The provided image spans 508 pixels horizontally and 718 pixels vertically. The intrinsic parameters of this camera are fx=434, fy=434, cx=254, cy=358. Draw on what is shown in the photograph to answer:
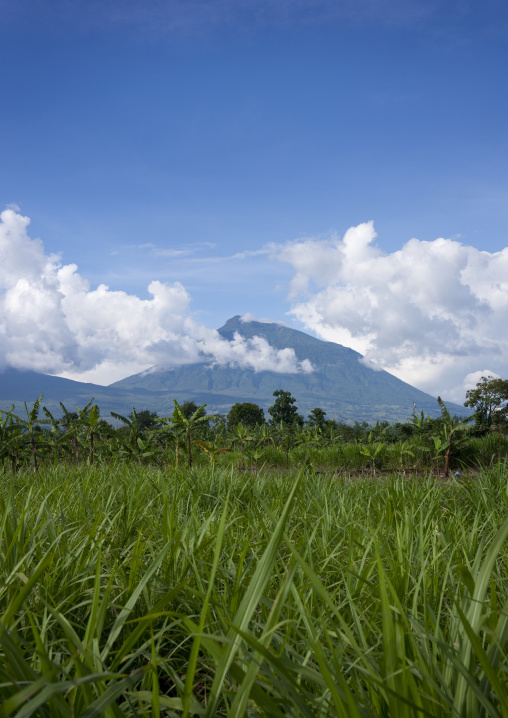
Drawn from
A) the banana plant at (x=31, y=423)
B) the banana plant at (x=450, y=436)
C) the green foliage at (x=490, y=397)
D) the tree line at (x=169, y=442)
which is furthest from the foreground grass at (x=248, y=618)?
the green foliage at (x=490, y=397)

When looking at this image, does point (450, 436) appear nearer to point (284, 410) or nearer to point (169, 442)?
point (169, 442)

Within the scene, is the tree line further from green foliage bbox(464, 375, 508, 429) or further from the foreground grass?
green foliage bbox(464, 375, 508, 429)

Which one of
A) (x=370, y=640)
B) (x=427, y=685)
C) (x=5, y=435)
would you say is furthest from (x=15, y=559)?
(x=5, y=435)

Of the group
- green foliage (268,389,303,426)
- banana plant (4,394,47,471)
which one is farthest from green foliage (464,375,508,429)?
banana plant (4,394,47,471)

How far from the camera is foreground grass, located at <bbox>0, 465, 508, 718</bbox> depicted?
2.97 ft

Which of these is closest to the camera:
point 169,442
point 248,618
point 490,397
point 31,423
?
point 248,618

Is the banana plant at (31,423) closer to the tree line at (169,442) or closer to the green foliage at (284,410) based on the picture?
the tree line at (169,442)

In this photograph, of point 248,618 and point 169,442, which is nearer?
point 248,618

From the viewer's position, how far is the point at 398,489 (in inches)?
162

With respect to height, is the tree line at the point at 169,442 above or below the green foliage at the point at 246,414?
above

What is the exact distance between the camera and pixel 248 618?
89 centimetres

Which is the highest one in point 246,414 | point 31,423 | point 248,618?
point 248,618

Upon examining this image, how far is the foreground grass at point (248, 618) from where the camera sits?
906mm

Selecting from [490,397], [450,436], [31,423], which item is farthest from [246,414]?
[31,423]
